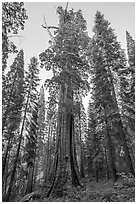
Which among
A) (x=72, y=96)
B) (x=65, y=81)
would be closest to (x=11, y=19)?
(x=65, y=81)

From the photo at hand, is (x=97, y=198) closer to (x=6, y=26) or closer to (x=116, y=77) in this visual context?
(x=6, y=26)

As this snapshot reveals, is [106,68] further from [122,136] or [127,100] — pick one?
[122,136]

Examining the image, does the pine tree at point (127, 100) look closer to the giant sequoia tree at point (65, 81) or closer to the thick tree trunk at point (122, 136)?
the thick tree trunk at point (122, 136)

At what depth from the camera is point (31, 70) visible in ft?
61.3

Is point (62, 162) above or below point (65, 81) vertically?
below

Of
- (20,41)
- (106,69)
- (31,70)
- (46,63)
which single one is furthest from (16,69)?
(20,41)

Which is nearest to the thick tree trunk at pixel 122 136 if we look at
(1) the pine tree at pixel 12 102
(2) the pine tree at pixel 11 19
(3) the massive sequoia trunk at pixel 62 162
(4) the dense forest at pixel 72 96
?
(4) the dense forest at pixel 72 96

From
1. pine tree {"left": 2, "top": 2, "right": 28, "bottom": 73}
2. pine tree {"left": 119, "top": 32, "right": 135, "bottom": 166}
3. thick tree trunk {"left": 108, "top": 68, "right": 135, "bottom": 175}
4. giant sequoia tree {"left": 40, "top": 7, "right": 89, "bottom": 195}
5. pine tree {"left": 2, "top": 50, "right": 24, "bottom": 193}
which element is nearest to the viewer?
pine tree {"left": 2, "top": 2, "right": 28, "bottom": 73}

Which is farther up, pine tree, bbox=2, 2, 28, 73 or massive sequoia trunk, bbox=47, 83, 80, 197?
pine tree, bbox=2, 2, 28, 73

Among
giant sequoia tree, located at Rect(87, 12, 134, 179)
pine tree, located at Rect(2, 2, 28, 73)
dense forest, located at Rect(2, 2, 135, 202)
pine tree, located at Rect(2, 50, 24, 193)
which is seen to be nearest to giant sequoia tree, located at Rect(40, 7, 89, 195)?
dense forest, located at Rect(2, 2, 135, 202)

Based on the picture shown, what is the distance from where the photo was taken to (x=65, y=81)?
8.90 meters

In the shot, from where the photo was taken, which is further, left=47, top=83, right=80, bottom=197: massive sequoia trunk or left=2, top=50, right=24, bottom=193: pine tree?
left=2, top=50, right=24, bottom=193: pine tree

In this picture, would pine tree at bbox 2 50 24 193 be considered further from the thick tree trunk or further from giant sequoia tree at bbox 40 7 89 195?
the thick tree trunk

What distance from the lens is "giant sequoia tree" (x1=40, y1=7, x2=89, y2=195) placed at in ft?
22.7
